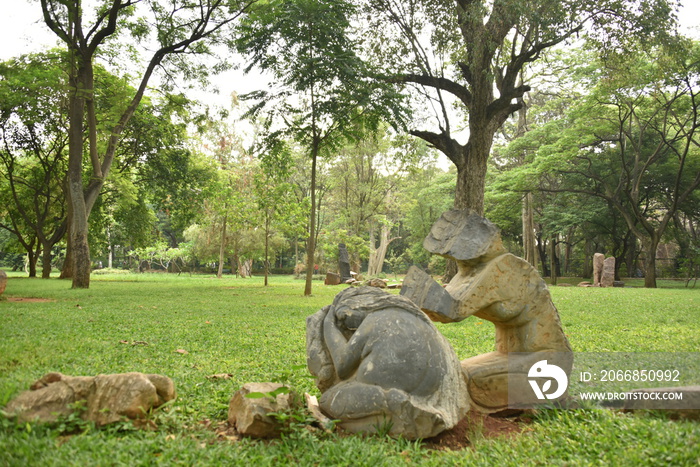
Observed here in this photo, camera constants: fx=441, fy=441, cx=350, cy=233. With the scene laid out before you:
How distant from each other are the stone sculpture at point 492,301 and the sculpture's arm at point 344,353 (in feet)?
1.75

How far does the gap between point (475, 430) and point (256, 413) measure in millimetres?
1361

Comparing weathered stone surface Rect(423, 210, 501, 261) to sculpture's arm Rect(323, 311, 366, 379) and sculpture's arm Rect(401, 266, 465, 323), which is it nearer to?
sculpture's arm Rect(401, 266, 465, 323)

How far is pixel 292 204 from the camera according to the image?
15.5 meters

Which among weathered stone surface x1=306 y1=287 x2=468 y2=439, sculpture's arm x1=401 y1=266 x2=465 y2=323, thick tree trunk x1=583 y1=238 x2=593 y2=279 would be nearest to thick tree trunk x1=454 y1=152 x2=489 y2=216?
sculpture's arm x1=401 y1=266 x2=465 y2=323

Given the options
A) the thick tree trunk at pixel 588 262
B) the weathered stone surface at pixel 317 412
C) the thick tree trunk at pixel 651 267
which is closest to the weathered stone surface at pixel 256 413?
the weathered stone surface at pixel 317 412

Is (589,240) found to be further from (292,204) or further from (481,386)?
(481,386)

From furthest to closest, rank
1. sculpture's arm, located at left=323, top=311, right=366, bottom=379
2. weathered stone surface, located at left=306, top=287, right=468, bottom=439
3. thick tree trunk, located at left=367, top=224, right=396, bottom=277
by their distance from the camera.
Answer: thick tree trunk, located at left=367, top=224, right=396, bottom=277, sculpture's arm, located at left=323, top=311, right=366, bottom=379, weathered stone surface, located at left=306, top=287, right=468, bottom=439

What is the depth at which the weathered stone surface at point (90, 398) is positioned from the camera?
237 centimetres

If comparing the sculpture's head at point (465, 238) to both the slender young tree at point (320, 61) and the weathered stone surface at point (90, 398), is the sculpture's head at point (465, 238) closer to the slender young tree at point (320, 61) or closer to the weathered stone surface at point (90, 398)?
the weathered stone surface at point (90, 398)

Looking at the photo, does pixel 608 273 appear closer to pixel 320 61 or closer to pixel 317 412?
pixel 320 61

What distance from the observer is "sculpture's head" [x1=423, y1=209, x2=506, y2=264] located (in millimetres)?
2941

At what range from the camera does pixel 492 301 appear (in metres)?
2.94

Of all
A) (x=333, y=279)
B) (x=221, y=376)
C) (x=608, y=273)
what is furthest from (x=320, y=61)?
(x=608, y=273)

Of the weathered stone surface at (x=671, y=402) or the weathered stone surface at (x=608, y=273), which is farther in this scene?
the weathered stone surface at (x=608, y=273)
